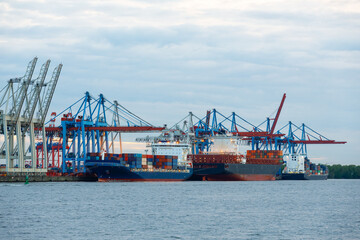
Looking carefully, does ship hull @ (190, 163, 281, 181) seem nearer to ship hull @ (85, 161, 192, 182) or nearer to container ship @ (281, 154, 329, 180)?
ship hull @ (85, 161, 192, 182)

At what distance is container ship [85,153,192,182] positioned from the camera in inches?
3893

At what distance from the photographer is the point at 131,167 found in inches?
3949

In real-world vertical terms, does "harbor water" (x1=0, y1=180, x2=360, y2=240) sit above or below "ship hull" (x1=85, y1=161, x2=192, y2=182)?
below

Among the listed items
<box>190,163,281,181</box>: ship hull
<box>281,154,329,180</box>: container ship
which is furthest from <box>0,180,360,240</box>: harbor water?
<box>281,154,329,180</box>: container ship

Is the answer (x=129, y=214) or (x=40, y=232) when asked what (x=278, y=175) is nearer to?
(x=129, y=214)

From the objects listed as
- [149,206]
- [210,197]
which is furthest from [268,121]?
[149,206]

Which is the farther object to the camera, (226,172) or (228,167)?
(226,172)

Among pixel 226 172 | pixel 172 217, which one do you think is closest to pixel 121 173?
pixel 226 172

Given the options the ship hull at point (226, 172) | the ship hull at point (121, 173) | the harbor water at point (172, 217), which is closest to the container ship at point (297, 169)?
the ship hull at point (226, 172)

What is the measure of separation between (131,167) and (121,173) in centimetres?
175

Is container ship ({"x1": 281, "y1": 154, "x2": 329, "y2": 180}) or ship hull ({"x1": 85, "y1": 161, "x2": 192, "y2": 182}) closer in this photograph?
ship hull ({"x1": 85, "y1": 161, "x2": 192, "y2": 182})

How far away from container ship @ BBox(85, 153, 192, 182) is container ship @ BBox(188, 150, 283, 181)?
467 inches

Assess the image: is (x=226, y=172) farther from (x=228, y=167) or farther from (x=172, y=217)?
(x=172, y=217)

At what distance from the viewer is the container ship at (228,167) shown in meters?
120
